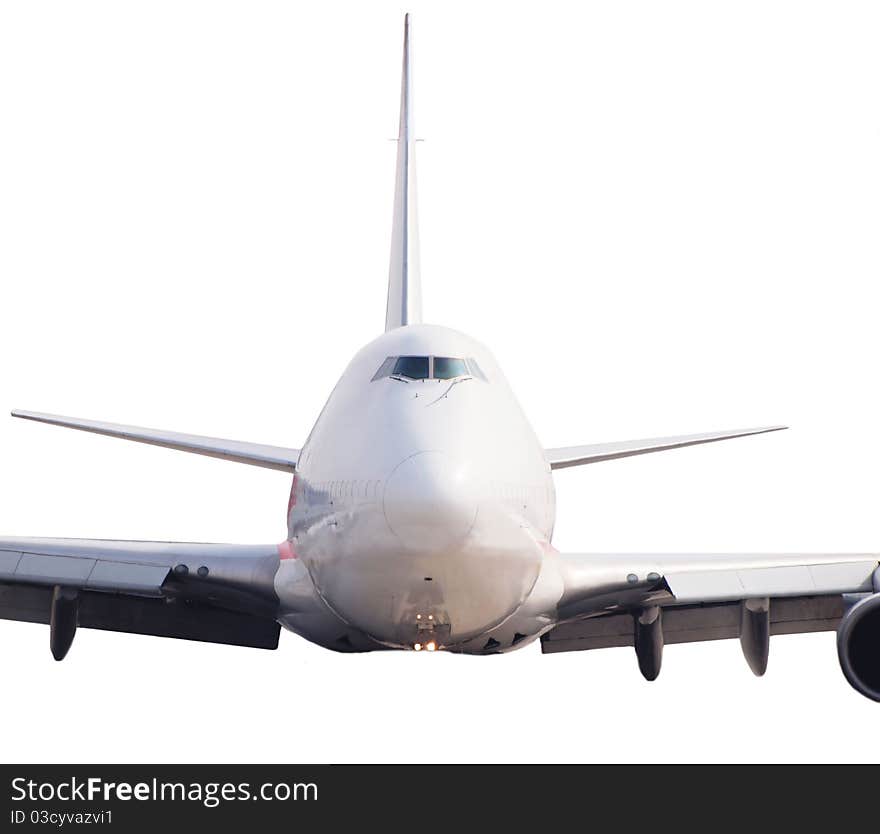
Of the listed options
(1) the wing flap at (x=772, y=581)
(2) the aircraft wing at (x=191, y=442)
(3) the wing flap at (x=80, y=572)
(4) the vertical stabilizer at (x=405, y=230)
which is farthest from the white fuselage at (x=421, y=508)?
(4) the vertical stabilizer at (x=405, y=230)

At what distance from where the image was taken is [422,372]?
16.6 meters

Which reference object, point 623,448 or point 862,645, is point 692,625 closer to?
point 623,448

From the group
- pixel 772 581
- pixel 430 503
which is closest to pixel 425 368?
pixel 430 503

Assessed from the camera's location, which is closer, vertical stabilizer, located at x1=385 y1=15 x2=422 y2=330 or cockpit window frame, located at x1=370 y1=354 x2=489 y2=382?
cockpit window frame, located at x1=370 y1=354 x2=489 y2=382

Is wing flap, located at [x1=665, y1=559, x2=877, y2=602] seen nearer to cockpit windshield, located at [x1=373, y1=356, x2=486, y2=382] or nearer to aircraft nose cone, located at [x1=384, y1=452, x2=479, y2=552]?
cockpit windshield, located at [x1=373, y1=356, x2=486, y2=382]

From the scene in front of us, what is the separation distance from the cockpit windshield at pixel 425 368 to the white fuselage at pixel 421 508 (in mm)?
70

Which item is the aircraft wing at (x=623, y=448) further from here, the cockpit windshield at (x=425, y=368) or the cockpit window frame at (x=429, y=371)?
the cockpit windshield at (x=425, y=368)

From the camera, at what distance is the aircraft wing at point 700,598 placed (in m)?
18.8

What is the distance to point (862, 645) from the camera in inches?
702

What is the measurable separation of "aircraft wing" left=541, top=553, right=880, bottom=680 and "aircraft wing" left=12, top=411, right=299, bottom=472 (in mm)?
3634

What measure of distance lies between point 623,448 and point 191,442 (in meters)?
5.08

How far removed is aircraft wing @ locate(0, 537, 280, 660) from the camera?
725 inches

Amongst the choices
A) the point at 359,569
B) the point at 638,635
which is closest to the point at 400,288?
the point at 638,635

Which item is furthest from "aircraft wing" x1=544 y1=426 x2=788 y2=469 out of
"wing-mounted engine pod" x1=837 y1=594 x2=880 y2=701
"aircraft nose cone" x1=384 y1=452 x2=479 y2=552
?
"aircraft nose cone" x1=384 y1=452 x2=479 y2=552
